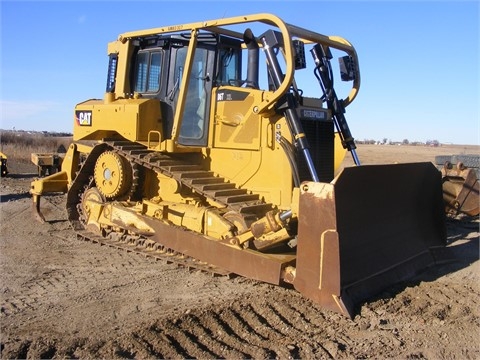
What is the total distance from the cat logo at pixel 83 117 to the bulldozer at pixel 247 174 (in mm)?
17

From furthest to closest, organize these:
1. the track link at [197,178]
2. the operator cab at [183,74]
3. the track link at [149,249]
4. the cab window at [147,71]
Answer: the cab window at [147,71] → the operator cab at [183,74] → the track link at [149,249] → the track link at [197,178]

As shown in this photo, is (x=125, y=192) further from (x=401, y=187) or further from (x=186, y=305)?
(x=401, y=187)

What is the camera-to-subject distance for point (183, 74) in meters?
6.58

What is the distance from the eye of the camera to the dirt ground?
410 centimetres

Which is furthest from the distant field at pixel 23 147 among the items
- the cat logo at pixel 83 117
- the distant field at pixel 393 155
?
the cat logo at pixel 83 117

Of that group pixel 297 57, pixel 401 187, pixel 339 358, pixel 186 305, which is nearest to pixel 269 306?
pixel 186 305

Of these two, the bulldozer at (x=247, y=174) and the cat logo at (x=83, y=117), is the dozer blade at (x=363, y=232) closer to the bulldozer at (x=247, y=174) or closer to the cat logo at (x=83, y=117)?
the bulldozer at (x=247, y=174)

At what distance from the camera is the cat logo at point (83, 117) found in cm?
809

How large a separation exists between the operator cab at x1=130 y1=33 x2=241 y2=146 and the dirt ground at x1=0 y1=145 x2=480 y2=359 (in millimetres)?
2037

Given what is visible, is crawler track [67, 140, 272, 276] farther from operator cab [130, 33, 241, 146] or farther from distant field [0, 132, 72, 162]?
distant field [0, 132, 72, 162]

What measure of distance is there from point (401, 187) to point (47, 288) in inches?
174

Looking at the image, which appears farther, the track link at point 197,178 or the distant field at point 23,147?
the distant field at point 23,147

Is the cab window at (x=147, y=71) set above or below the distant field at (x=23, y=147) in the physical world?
above

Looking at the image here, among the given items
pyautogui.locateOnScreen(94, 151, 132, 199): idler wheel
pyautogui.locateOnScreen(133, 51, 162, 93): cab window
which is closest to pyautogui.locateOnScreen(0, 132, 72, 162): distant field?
pyautogui.locateOnScreen(94, 151, 132, 199): idler wheel
